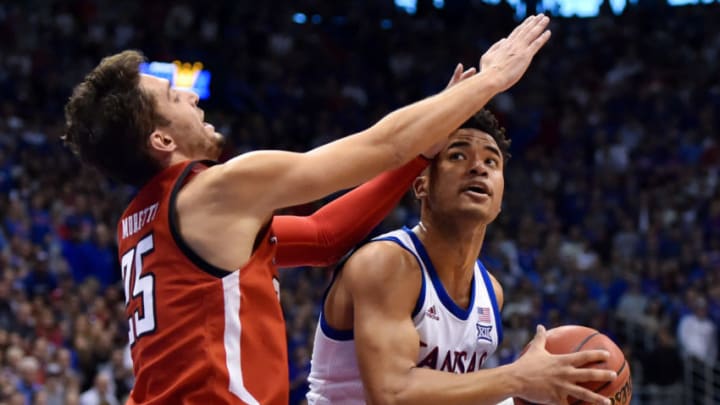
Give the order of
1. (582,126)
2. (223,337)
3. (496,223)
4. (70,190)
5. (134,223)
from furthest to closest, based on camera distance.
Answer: (582,126) → (496,223) → (70,190) → (134,223) → (223,337)

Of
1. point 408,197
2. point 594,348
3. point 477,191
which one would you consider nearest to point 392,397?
point 594,348

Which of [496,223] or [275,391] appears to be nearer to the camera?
[275,391]

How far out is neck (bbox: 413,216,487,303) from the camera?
3971 millimetres

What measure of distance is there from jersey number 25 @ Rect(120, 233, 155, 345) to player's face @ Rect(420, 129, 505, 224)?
3.95 ft

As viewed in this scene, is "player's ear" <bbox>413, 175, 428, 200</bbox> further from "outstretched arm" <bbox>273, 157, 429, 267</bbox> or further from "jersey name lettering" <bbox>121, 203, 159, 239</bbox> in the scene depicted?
"jersey name lettering" <bbox>121, 203, 159, 239</bbox>

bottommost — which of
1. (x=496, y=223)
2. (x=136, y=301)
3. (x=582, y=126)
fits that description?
(x=496, y=223)

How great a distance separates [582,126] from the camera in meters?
16.3

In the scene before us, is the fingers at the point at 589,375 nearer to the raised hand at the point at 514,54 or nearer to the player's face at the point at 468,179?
the player's face at the point at 468,179

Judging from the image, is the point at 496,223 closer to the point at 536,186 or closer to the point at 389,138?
the point at 536,186

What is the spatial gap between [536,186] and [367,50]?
14.3 feet

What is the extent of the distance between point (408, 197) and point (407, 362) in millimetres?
9946

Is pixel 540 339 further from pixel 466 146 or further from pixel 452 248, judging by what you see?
pixel 466 146

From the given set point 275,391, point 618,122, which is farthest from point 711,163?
point 275,391

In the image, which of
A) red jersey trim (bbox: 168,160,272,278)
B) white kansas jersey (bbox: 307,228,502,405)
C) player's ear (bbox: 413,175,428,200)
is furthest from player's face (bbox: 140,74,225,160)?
player's ear (bbox: 413,175,428,200)
